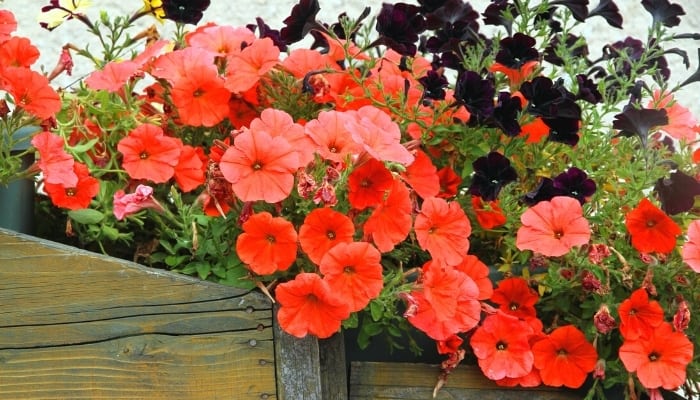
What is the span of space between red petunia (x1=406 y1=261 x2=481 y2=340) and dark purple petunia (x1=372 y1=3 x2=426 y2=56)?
0.29 metres

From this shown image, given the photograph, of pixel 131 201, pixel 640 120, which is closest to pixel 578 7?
pixel 640 120

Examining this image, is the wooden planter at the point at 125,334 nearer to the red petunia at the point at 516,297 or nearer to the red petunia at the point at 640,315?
the red petunia at the point at 516,297

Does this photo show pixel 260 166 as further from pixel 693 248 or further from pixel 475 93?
pixel 693 248

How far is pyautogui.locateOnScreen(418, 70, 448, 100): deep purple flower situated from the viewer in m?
1.14

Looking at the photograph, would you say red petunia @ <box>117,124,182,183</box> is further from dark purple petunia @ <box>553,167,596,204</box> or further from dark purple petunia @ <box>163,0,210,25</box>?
dark purple petunia @ <box>553,167,596,204</box>

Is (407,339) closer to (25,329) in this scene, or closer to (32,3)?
(25,329)

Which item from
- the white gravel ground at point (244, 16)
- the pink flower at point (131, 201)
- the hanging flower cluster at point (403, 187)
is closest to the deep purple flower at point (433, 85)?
the hanging flower cluster at point (403, 187)

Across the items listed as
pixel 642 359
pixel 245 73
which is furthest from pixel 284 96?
pixel 642 359

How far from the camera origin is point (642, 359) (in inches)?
43.4

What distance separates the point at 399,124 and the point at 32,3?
138cm

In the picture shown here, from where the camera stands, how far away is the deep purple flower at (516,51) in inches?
45.4

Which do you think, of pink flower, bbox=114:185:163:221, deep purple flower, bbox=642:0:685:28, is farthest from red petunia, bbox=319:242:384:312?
deep purple flower, bbox=642:0:685:28

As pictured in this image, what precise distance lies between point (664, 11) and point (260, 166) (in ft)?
2.10

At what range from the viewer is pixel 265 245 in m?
1.01
